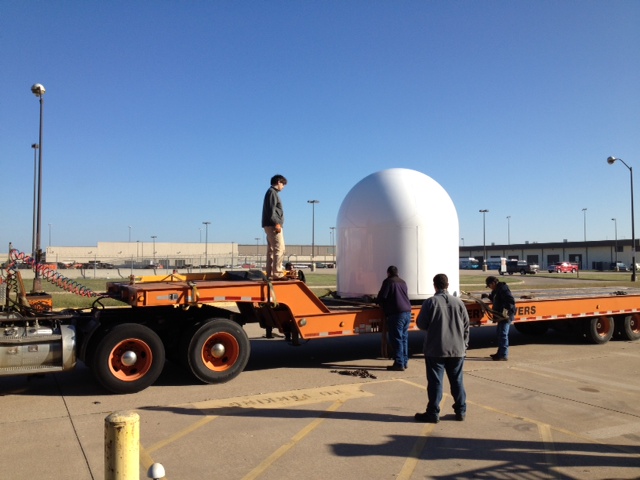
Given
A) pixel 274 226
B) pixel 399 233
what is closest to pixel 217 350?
pixel 274 226

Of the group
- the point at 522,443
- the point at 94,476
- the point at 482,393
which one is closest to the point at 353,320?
the point at 482,393

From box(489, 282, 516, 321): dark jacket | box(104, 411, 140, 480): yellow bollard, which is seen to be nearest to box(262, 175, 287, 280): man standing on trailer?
box(489, 282, 516, 321): dark jacket

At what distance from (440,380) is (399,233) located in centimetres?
405

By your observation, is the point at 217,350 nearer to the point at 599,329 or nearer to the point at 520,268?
the point at 599,329

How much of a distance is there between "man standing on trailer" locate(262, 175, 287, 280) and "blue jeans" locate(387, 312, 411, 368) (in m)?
1.87

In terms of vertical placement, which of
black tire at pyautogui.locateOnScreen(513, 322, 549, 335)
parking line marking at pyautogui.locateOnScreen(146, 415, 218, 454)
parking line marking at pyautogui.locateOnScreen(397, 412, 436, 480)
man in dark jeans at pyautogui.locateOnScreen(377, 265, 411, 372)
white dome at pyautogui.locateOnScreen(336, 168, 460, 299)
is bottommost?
parking line marking at pyautogui.locateOnScreen(397, 412, 436, 480)

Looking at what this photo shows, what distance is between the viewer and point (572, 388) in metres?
7.52

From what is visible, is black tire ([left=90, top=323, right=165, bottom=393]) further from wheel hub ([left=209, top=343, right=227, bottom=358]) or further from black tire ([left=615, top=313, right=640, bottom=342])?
black tire ([left=615, top=313, right=640, bottom=342])

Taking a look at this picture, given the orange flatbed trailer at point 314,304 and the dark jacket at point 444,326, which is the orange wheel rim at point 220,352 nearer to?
A: the orange flatbed trailer at point 314,304

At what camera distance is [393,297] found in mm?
8406

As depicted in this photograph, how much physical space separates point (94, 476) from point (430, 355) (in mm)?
3486

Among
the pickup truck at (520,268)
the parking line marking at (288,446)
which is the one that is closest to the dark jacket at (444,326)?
the parking line marking at (288,446)

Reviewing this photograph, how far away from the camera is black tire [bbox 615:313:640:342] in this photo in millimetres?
11969

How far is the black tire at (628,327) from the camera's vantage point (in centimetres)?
1197
